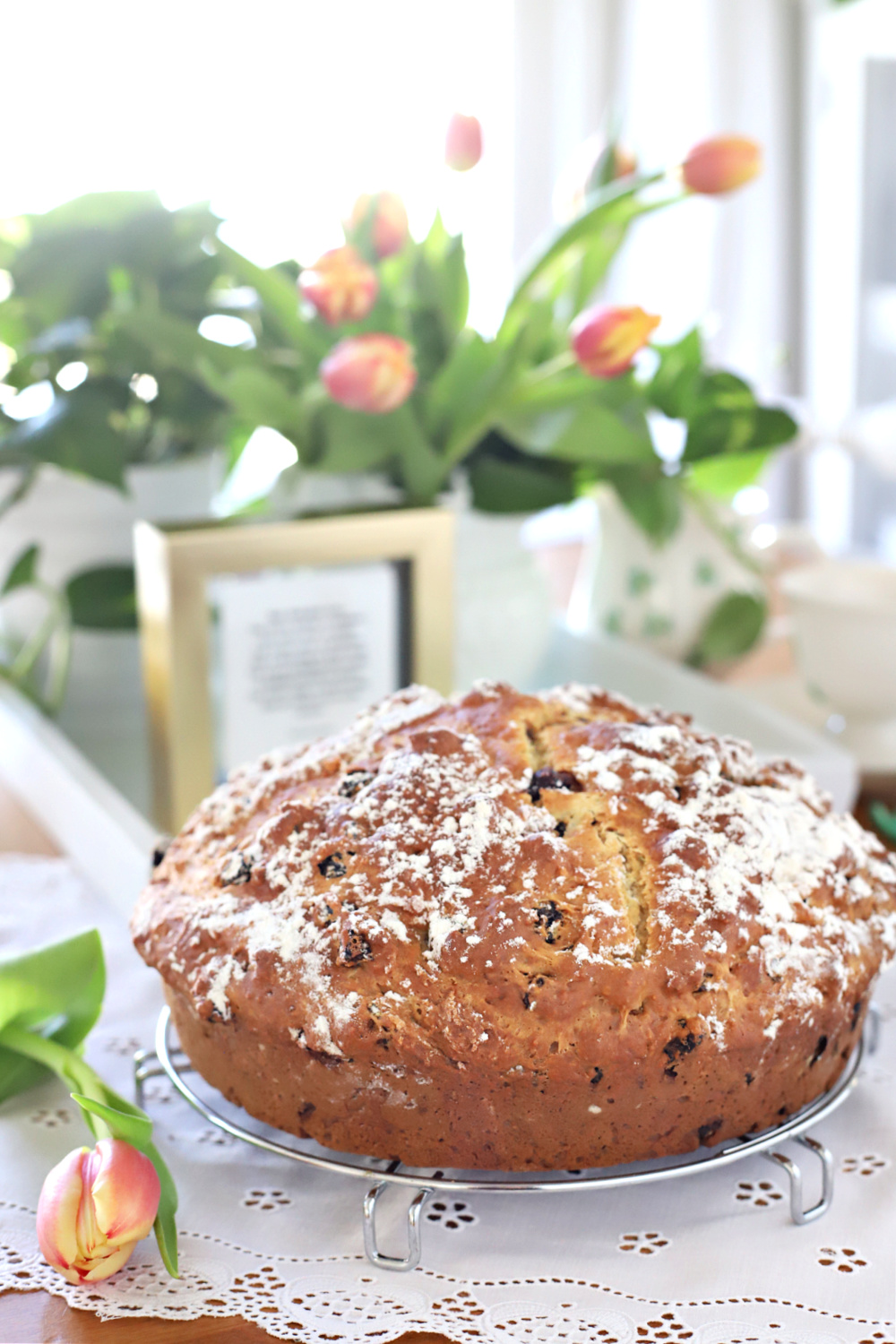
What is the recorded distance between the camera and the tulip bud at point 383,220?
89cm

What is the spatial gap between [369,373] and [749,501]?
0.50 metres

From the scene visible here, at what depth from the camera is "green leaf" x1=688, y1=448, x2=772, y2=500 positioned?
1123 mm

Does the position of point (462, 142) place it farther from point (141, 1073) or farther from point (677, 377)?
point (141, 1073)

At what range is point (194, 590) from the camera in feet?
2.52

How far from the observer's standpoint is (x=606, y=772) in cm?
51

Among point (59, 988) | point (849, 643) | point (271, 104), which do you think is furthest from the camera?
Answer: point (271, 104)

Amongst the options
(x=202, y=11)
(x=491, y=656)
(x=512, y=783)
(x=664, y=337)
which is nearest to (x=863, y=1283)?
(x=512, y=783)

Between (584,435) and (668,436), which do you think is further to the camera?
(668,436)

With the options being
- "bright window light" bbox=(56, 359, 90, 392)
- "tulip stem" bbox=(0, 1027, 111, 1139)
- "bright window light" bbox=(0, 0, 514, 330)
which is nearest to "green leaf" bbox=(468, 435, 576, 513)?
"bright window light" bbox=(56, 359, 90, 392)

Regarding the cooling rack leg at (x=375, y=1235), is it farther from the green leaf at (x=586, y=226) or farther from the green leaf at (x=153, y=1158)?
the green leaf at (x=586, y=226)

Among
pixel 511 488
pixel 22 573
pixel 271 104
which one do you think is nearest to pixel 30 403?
pixel 22 573

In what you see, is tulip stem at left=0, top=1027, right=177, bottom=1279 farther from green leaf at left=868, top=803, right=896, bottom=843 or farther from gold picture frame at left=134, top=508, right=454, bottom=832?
green leaf at left=868, top=803, right=896, bottom=843

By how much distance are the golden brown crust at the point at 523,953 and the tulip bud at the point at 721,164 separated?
1.58 feet

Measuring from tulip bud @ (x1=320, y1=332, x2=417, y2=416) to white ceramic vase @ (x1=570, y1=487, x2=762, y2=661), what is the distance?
12.5 inches
